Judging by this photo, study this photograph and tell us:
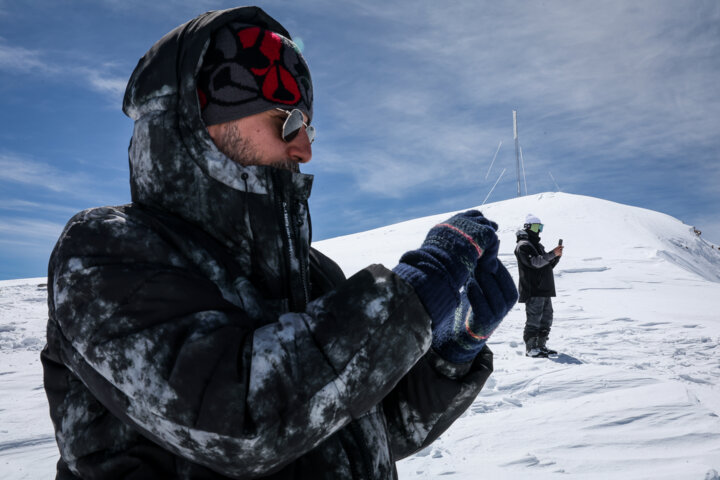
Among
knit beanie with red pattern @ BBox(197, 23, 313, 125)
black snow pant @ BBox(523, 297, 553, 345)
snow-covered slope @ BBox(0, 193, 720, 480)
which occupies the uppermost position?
knit beanie with red pattern @ BBox(197, 23, 313, 125)

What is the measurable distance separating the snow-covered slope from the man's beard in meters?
2.42

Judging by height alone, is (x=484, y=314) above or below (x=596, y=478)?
above

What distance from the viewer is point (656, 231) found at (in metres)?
27.6

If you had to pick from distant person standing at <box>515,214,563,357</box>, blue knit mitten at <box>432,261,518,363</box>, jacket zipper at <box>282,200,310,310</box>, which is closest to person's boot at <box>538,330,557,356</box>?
distant person standing at <box>515,214,563,357</box>

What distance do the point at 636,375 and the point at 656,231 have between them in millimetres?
27139

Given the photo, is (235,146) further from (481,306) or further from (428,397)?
(428,397)

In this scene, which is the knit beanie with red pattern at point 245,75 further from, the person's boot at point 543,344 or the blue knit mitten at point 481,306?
the person's boot at point 543,344

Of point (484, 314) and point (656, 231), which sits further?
point (656, 231)

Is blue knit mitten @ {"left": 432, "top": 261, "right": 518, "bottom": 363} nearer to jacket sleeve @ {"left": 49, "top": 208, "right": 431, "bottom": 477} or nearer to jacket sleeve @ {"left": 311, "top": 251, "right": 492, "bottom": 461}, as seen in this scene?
jacket sleeve @ {"left": 311, "top": 251, "right": 492, "bottom": 461}

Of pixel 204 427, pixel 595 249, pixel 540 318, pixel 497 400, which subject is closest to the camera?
pixel 204 427

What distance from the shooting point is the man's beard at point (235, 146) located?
4.16ft

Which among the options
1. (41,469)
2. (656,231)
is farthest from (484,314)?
(656,231)

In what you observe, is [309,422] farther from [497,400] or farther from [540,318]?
[540,318]

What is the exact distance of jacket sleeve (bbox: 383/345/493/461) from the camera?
55.4 inches
